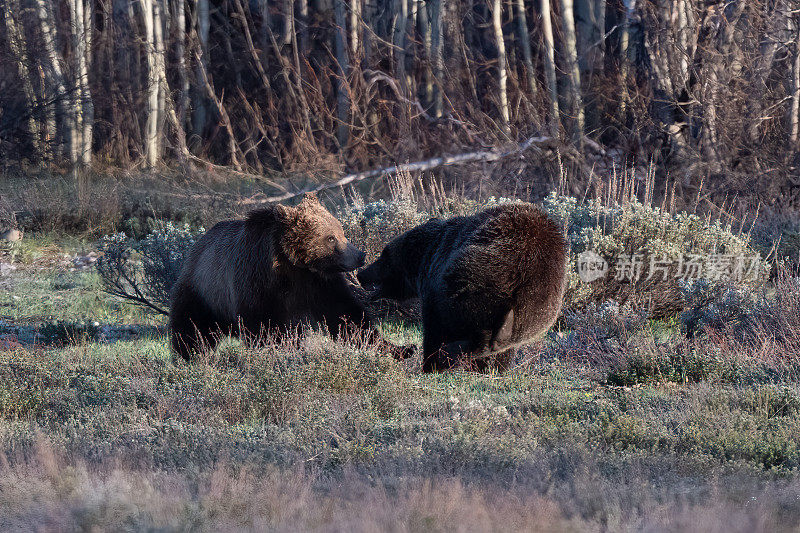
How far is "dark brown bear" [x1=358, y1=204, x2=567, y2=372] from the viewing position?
661cm

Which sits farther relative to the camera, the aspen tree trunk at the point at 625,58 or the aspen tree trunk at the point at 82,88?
the aspen tree trunk at the point at 82,88

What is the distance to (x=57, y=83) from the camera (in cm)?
2256

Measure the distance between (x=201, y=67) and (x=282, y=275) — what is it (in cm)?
2068

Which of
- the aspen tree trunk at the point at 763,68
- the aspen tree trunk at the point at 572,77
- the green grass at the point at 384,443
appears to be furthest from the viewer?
the aspen tree trunk at the point at 572,77

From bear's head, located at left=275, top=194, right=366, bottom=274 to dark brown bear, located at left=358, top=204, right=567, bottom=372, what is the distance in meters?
0.73

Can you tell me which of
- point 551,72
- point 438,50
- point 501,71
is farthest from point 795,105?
point 438,50

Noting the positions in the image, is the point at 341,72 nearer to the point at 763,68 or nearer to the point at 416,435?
the point at 763,68

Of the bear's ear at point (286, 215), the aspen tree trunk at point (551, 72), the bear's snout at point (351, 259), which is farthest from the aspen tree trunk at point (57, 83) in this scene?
the bear's snout at point (351, 259)

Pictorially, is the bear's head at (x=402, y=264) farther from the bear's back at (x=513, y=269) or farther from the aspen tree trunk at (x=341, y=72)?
the aspen tree trunk at (x=341, y=72)

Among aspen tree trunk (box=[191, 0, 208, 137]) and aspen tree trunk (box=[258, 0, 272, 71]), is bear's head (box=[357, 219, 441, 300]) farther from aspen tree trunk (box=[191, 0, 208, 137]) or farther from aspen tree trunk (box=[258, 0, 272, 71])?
aspen tree trunk (box=[258, 0, 272, 71])

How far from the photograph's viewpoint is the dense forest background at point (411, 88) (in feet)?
A: 56.0

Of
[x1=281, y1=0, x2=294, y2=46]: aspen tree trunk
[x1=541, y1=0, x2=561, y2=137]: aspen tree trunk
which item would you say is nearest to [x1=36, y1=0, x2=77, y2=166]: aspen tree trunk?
[x1=281, y1=0, x2=294, y2=46]: aspen tree trunk

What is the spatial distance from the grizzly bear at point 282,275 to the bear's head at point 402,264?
63 cm

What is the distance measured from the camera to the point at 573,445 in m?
4.73
